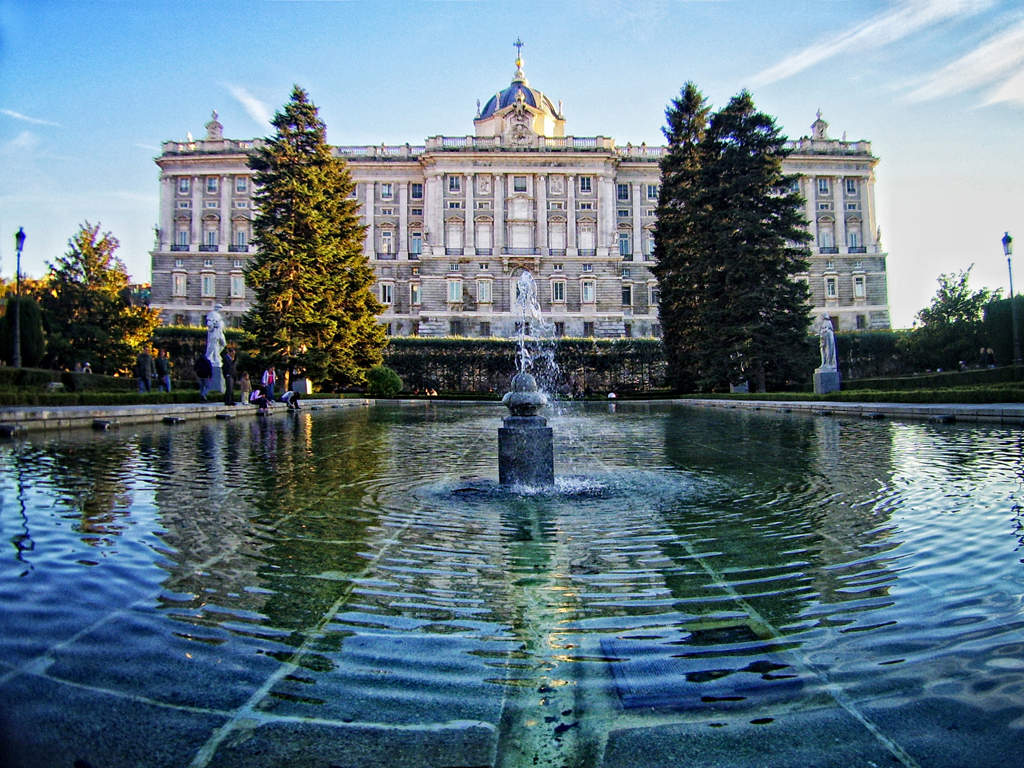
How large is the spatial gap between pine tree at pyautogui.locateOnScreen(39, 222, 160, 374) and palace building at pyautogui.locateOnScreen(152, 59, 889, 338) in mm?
30035

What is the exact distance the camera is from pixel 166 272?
60.2 metres

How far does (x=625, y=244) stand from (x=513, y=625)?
62.7 m

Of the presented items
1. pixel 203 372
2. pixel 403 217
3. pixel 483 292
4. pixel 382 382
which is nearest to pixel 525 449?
pixel 203 372

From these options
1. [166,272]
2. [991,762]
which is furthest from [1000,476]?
[166,272]

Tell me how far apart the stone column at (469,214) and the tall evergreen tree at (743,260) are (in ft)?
107

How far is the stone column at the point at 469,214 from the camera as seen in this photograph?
195ft

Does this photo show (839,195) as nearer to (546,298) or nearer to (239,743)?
(546,298)

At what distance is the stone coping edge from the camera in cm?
1055

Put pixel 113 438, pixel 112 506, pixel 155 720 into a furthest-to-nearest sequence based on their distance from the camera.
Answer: pixel 113 438
pixel 112 506
pixel 155 720

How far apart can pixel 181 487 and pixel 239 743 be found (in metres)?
4.45

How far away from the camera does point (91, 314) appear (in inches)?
1073

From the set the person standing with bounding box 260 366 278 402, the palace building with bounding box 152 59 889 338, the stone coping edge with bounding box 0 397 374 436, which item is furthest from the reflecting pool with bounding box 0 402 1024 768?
the palace building with bounding box 152 59 889 338

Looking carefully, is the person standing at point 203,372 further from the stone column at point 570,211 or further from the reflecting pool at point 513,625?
the stone column at point 570,211

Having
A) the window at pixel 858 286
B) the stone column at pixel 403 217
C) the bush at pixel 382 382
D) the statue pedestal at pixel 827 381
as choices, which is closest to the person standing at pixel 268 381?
the bush at pixel 382 382
